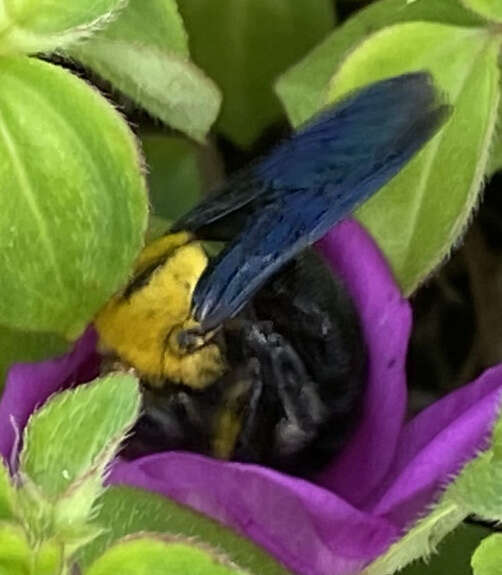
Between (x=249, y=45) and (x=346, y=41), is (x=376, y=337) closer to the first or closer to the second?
(x=346, y=41)

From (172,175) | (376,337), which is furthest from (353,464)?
(172,175)

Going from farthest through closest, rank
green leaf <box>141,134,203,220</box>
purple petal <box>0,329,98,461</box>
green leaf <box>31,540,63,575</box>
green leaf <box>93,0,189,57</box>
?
green leaf <box>141,134,203,220</box>, green leaf <box>93,0,189,57</box>, purple petal <box>0,329,98,461</box>, green leaf <box>31,540,63,575</box>

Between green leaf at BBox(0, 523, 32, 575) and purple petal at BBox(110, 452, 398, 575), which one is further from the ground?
green leaf at BBox(0, 523, 32, 575)

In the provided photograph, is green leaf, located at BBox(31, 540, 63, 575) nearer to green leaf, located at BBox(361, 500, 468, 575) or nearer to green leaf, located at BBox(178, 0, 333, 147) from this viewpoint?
green leaf, located at BBox(361, 500, 468, 575)

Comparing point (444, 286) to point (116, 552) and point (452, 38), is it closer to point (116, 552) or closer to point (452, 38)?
point (452, 38)

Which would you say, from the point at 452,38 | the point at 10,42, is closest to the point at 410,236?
the point at 452,38

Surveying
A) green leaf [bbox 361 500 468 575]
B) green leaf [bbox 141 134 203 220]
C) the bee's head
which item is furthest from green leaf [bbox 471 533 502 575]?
green leaf [bbox 141 134 203 220]

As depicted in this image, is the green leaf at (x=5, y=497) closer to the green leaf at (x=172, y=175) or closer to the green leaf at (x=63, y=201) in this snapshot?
the green leaf at (x=63, y=201)

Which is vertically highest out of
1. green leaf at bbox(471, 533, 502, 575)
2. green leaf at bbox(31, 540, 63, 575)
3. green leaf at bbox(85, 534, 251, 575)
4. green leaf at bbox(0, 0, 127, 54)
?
green leaf at bbox(0, 0, 127, 54)
